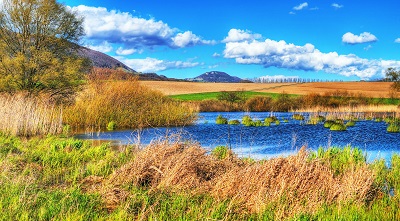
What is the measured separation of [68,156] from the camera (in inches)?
567

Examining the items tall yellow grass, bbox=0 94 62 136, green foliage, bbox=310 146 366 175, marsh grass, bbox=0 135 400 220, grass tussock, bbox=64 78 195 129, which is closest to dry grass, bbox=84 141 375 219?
marsh grass, bbox=0 135 400 220

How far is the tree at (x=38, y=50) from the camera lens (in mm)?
39531

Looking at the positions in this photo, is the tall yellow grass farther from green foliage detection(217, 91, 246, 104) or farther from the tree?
green foliage detection(217, 91, 246, 104)

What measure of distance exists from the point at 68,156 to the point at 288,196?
8347 millimetres

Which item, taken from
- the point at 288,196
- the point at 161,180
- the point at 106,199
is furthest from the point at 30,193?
the point at 288,196

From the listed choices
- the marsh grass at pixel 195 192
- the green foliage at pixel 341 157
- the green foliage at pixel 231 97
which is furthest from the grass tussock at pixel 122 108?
the green foliage at pixel 231 97

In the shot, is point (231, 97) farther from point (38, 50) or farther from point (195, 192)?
point (195, 192)

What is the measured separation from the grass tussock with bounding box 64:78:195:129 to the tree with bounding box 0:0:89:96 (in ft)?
21.1

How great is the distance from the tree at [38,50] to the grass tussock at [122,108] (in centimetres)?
642

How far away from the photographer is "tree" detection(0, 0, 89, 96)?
130 feet

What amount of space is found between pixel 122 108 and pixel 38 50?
43.8ft

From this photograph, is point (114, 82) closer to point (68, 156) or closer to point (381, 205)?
point (68, 156)

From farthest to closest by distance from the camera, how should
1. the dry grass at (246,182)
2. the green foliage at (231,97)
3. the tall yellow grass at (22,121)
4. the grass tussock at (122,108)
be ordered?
the green foliage at (231,97)
the grass tussock at (122,108)
the tall yellow grass at (22,121)
the dry grass at (246,182)

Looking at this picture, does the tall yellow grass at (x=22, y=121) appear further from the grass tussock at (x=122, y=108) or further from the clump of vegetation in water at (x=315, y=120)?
the clump of vegetation in water at (x=315, y=120)
